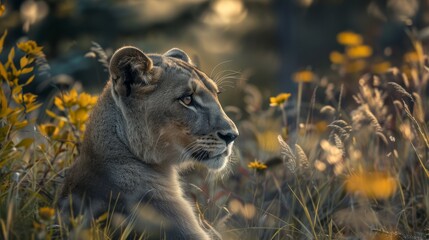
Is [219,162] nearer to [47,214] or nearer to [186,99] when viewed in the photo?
[186,99]

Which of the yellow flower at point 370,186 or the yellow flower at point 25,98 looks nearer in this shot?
the yellow flower at point 25,98

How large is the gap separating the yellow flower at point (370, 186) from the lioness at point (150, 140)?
98cm

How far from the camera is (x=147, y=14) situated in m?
11.1

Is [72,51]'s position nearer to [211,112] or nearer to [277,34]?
[277,34]

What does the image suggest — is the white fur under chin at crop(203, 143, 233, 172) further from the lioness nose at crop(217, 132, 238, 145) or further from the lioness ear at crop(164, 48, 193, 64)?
the lioness ear at crop(164, 48, 193, 64)

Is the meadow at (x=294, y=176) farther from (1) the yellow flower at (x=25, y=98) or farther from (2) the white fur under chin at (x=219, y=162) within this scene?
(2) the white fur under chin at (x=219, y=162)

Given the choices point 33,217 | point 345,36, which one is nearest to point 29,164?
point 33,217

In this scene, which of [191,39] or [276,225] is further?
[191,39]

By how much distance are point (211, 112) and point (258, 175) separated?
0.88 metres

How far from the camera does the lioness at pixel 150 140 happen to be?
427 centimetres

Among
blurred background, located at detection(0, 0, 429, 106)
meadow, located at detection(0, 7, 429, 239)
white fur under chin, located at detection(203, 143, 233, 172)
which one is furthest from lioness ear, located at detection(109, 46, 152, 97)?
blurred background, located at detection(0, 0, 429, 106)

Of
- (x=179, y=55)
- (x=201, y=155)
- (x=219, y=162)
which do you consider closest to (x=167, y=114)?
(x=201, y=155)

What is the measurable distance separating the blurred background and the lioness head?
1406 millimetres

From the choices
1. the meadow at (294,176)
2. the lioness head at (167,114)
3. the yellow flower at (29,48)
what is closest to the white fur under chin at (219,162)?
the lioness head at (167,114)
